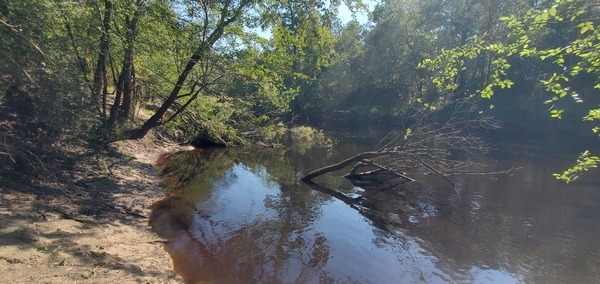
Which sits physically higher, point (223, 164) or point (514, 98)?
point (514, 98)

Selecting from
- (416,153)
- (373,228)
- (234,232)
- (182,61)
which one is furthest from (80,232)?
(416,153)

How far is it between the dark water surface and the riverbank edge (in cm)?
59

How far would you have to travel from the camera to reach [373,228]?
10.4 metres

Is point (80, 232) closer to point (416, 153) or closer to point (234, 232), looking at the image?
point (234, 232)

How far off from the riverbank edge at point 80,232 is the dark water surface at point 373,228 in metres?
0.59

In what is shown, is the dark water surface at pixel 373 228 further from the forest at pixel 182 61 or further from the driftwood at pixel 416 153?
the forest at pixel 182 61

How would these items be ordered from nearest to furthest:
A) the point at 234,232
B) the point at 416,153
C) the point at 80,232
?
the point at 80,232
the point at 234,232
the point at 416,153

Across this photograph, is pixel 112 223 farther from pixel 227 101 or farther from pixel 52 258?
pixel 227 101

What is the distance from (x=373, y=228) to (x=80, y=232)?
24.8ft

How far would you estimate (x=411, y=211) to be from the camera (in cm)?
1202

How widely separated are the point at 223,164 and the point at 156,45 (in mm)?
8872

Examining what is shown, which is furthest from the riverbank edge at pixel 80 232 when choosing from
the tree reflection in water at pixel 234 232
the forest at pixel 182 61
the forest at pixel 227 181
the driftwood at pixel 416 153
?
the driftwood at pixel 416 153

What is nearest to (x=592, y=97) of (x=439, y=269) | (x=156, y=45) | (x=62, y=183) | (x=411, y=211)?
(x=411, y=211)

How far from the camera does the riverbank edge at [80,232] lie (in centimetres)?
531
